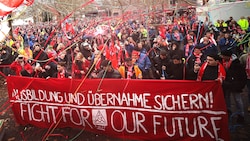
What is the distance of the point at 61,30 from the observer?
1584cm

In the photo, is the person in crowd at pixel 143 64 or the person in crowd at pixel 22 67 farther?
the person in crowd at pixel 22 67

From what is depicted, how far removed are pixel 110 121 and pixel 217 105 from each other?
2013 millimetres

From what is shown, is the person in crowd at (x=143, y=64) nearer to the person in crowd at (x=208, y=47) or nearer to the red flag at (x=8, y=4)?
the person in crowd at (x=208, y=47)

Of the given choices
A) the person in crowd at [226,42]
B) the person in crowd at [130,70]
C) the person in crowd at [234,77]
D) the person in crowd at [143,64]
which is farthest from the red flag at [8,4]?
the person in crowd at [226,42]

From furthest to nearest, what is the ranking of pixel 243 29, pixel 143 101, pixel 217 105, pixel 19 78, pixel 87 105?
pixel 243 29, pixel 19 78, pixel 87 105, pixel 143 101, pixel 217 105

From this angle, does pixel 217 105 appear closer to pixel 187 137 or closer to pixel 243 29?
pixel 187 137

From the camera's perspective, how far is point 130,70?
21.4 ft

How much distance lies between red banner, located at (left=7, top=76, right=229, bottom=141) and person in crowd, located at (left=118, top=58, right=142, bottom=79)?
5.41 ft

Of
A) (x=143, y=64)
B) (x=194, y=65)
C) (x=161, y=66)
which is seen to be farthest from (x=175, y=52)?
(x=194, y=65)

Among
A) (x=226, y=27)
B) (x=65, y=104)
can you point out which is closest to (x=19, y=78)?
(x=65, y=104)

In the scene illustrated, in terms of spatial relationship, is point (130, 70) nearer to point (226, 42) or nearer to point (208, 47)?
point (208, 47)

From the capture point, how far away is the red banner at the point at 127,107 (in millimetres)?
4074

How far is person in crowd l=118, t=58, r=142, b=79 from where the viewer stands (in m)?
6.50

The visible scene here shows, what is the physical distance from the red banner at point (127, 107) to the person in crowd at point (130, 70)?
5.41 ft
